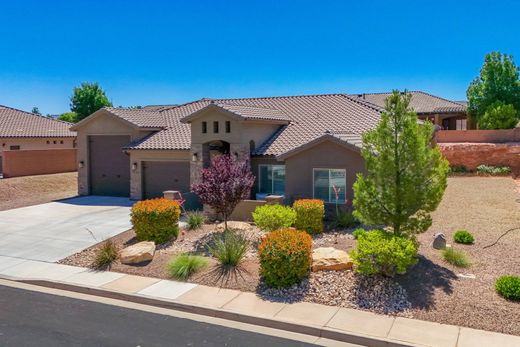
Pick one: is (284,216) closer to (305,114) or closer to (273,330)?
(273,330)

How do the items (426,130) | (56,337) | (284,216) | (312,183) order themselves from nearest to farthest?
1. (56,337)
2. (426,130)
3. (284,216)
4. (312,183)

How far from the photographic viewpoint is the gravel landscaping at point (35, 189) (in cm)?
2758

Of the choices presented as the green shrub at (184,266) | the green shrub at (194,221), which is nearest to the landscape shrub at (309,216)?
the green shrub at (194,221)

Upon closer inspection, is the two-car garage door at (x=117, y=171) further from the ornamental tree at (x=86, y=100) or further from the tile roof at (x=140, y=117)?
the ornamental tree at (x=86, y=100)

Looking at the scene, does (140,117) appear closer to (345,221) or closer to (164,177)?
(164,177)

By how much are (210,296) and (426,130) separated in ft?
23.3

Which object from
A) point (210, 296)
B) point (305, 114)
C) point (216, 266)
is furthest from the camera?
point (305, 114)

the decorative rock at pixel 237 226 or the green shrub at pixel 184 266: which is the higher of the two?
the decorative rock at pixel 237 226

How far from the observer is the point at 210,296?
11398 mm

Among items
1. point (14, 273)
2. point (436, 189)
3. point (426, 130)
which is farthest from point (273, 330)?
point (14, 273)

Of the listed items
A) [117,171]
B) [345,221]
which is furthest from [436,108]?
[345,221]

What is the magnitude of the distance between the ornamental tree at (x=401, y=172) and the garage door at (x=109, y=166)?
19.2 m

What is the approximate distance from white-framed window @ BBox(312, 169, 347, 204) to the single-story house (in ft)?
0.14

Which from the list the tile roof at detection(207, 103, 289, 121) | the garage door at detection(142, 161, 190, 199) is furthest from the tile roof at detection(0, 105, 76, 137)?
the tile roof at detection(207, 103, 289, 121)
